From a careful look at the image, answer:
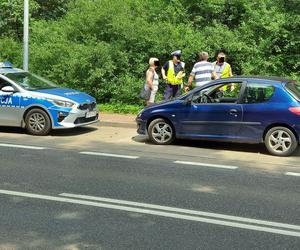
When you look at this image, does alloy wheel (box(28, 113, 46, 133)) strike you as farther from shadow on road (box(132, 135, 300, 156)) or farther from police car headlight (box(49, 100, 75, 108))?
shadow on road (box(132, 135, 300, 156))

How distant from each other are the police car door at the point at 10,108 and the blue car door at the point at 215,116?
3780mm

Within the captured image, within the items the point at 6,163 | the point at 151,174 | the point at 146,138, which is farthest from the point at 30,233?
the point at 146,138

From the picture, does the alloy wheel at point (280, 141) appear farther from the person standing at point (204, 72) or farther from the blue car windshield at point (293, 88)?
the person standing at point (204, 72)

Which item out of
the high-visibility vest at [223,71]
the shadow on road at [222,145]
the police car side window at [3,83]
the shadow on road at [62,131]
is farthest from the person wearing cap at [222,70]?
the police car side window at [3,83]

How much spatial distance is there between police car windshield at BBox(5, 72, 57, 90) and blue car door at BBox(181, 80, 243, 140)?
12.7 ft

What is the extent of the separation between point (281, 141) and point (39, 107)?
520 cm

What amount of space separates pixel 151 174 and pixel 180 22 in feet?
31.3

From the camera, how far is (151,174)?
8039 millimetres

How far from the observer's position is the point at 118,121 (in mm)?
13523

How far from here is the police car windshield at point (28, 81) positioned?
12.4 meters

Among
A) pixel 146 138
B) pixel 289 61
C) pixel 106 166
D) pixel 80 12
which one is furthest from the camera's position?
pixel 80 12

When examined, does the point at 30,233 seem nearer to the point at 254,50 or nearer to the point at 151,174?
the point at 151,174

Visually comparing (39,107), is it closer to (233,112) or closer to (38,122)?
(38,122)

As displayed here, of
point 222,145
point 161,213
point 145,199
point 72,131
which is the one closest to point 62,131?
point 72,131
